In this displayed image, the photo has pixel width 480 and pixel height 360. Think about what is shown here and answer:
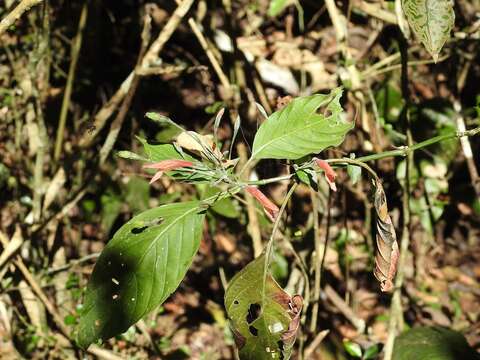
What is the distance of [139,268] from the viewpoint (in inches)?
41.4

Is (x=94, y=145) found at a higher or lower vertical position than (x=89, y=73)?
lower

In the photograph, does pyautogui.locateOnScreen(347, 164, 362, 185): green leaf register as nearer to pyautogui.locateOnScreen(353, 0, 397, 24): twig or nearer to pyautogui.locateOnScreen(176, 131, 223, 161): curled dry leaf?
pyautogui.locateOnScreen(176, 131, 223, 161): curled dry leaf

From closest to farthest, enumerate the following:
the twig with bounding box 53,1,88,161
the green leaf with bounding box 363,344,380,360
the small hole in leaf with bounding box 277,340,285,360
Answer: the small hole in leaf with bounding box 277,340,285,360 < the green leaf with bounding box 363,344,380,360 < the twig with bounding box 53,1,88,161

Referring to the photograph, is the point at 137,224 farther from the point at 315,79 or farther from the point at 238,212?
the point at 315,79

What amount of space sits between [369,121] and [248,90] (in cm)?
47

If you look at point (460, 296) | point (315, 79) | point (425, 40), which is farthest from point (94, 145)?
point (460, 296)

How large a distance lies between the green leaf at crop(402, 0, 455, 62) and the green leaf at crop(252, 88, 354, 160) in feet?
0.64

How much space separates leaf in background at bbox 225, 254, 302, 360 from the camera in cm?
102

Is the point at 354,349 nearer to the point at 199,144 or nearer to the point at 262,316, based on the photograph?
the point at 262,316

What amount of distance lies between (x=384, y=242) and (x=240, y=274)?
0.89ft

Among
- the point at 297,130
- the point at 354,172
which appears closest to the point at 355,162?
the point at 354,172

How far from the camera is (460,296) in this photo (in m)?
3.01

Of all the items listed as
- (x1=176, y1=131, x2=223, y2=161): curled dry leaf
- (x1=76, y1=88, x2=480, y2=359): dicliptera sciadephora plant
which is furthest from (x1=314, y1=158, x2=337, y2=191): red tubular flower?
(x1=176, y1=131, x2=223, y2=161): curled dry leaf

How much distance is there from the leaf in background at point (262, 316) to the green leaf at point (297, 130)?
217 mm
